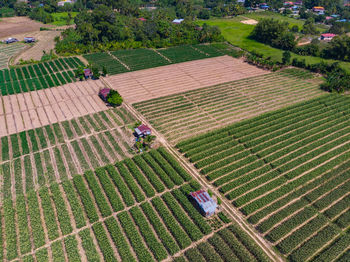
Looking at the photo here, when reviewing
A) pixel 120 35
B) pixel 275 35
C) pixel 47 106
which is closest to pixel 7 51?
pixel 120 35

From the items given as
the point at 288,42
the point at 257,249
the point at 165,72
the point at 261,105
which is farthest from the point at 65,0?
the point at 257,249

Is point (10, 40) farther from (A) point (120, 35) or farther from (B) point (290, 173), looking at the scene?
(B) point (290, 173)

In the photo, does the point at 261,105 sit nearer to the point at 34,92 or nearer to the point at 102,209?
the point at 102,209

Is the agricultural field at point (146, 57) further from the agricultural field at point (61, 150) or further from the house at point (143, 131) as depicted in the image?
the house at point (143, 131)

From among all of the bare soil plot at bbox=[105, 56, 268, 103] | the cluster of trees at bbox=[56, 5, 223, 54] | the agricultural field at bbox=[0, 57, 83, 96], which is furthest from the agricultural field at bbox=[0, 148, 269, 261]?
the cluster of trees at bbox=[56, 5, 223, 54]

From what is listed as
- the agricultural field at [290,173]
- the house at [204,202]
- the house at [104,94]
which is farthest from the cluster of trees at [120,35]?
the house at [204,202]

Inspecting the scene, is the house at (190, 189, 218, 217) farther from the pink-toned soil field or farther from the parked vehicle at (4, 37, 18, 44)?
the parked vehicle at (4, 37, 18, 44)
